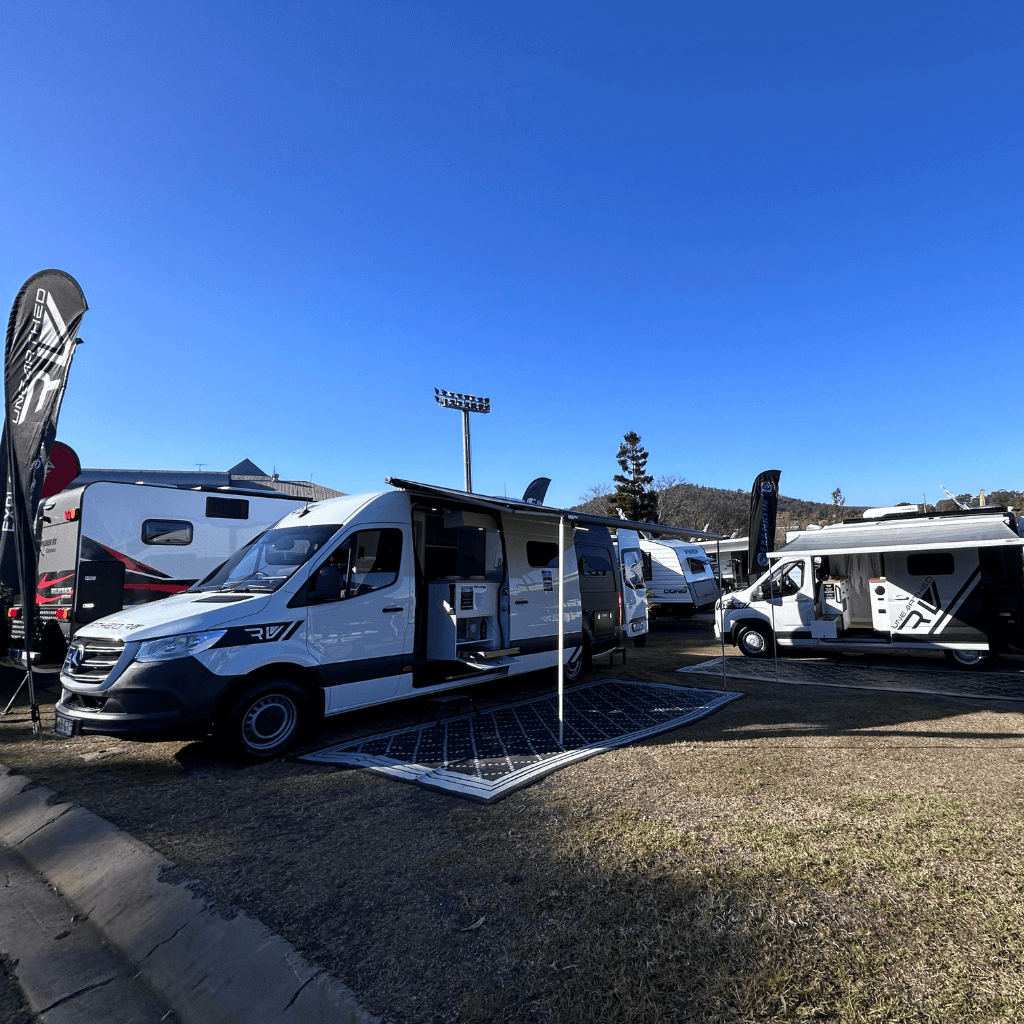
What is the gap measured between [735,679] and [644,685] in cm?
157

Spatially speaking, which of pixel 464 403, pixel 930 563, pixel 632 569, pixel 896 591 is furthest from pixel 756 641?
pixel 464 403

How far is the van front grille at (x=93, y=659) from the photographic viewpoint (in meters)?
4.95

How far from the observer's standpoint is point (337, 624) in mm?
5824

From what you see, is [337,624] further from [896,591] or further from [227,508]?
[896,591]

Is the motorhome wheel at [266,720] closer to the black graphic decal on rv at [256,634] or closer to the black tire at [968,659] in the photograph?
the black graphic decal on rv at [256,634]

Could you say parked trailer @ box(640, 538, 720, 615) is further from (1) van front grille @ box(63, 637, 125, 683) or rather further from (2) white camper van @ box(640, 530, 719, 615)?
(1) van front grille @ box(63, 637, 125, 683)

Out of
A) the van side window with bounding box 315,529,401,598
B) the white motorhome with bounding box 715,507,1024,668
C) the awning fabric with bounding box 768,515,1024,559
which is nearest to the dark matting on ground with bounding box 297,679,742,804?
the van side window with bounding box 315,529,401,598

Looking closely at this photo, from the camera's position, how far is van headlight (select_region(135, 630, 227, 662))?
191 inches

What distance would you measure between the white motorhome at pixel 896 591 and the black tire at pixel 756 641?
0.06 ft

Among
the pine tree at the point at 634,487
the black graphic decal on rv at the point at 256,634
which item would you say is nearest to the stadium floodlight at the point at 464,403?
the pine tree at the point at 634,487

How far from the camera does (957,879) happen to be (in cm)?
307

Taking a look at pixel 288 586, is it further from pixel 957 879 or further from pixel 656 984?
pixel 957 879

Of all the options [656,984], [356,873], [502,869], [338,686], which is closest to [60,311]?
[338,686]

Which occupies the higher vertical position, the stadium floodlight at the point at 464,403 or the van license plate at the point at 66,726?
the stadium floodlight at the point at 464,403
